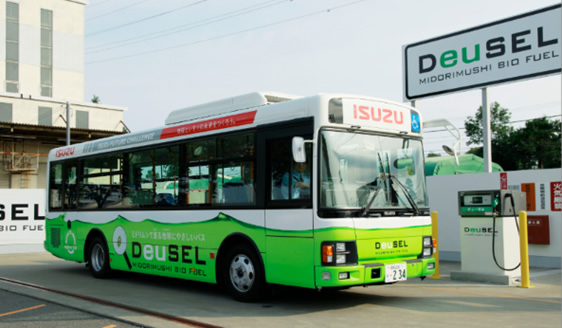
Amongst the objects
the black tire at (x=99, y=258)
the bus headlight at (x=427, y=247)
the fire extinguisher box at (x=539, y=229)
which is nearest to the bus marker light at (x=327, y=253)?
the bus headlight at (x=427, y=247)

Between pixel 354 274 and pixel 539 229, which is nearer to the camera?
pixel 354 274

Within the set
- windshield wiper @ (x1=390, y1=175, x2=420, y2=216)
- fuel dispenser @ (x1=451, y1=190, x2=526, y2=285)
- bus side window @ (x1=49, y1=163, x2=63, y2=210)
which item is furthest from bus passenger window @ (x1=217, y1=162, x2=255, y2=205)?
bus side window @ (x1=49, y1=163, x2=63, y2=210)

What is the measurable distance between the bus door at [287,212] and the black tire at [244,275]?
0.92 ft

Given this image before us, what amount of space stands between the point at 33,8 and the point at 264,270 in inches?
1883

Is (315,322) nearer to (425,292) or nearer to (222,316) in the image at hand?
(222,316)

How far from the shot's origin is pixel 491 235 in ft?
36.2

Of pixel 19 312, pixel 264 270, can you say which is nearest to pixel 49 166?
pixel 19 312

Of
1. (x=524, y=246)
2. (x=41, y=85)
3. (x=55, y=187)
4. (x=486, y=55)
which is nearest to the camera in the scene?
→ (x=524, y=246)

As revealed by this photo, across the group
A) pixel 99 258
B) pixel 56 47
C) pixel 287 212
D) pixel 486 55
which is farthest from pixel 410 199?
pixel 56 47

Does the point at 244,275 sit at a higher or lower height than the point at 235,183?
lower

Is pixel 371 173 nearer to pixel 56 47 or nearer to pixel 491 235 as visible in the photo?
pixel 491 235

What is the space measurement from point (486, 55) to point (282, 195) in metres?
10.2

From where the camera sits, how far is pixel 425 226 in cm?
897

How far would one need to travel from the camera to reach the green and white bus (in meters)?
8.02
